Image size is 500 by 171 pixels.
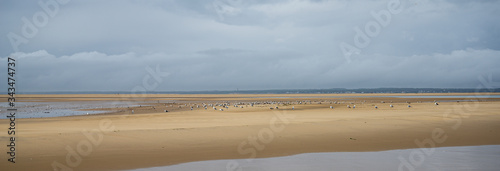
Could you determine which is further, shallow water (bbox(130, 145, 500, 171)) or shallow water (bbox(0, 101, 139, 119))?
shallow water (bbox(0, 101, 139, 119))

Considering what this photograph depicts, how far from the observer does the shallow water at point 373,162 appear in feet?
33.4

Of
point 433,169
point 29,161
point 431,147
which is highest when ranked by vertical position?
point 29,161

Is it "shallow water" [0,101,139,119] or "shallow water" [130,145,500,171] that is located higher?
"shallow water" [0,101,139,119]

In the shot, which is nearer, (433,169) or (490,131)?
(433,169)

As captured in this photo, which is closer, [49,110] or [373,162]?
[373,162]

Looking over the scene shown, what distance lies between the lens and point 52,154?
1169 cm

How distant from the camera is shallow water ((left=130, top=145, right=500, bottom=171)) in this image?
1018 cm

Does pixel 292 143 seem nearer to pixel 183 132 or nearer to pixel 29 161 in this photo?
pixel 183 132

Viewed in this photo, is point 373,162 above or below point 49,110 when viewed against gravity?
below

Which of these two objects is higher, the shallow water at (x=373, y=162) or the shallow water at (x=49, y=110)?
the shallow water at (x=49, y=110)

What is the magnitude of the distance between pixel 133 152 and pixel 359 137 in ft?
29.3

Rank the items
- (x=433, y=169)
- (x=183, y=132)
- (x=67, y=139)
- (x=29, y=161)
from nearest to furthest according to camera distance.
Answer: (x=433, y=169)
(x=29, y=161)
(x=67, y=139)
(x=183, y=132)

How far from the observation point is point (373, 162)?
10.9 metres

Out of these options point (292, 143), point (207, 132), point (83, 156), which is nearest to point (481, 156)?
point (292, 143)
